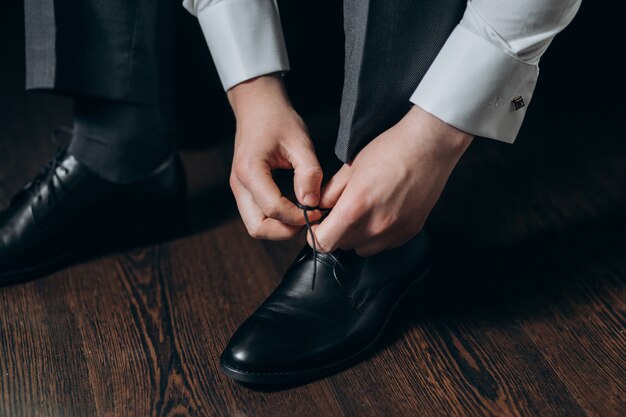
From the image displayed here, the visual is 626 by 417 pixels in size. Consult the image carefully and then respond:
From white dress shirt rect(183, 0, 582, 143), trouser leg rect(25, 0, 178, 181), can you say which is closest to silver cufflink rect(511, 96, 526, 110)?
white dress shirt rect(183, 0, 582, 143)

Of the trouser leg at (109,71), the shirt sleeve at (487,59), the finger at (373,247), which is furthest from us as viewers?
the trouser leg at (109,71)

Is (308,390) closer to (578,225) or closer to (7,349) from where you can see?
(7,349)

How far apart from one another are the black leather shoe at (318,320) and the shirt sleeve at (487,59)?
0.71ft

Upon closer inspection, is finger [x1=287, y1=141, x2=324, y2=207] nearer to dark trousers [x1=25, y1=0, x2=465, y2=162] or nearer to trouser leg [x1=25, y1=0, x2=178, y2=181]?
dark trousers [x1=25, y1=0, x2=465, y2=162]

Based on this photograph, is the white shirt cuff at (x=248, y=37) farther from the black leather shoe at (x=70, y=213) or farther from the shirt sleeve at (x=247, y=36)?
the black leather shoe at (x=70, y=213)

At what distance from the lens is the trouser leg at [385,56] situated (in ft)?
2.25

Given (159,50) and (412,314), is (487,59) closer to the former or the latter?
(412,314)

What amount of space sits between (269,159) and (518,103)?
281 millimetres

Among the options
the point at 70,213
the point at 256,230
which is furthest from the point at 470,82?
the point at 70,213

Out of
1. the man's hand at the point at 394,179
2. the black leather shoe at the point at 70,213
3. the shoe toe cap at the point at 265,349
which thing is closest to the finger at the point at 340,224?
the man's hand at the point at 394,179

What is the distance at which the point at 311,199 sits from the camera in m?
0.74

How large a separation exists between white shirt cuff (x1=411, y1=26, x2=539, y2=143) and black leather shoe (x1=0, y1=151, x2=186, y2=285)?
0.45 metres

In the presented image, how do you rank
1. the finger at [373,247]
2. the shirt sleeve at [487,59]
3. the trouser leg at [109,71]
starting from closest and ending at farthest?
the shirt sleeve at [487,59]
the finger at [373,247]
the trouser leg at [109,71]

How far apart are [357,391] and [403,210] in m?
0.22
